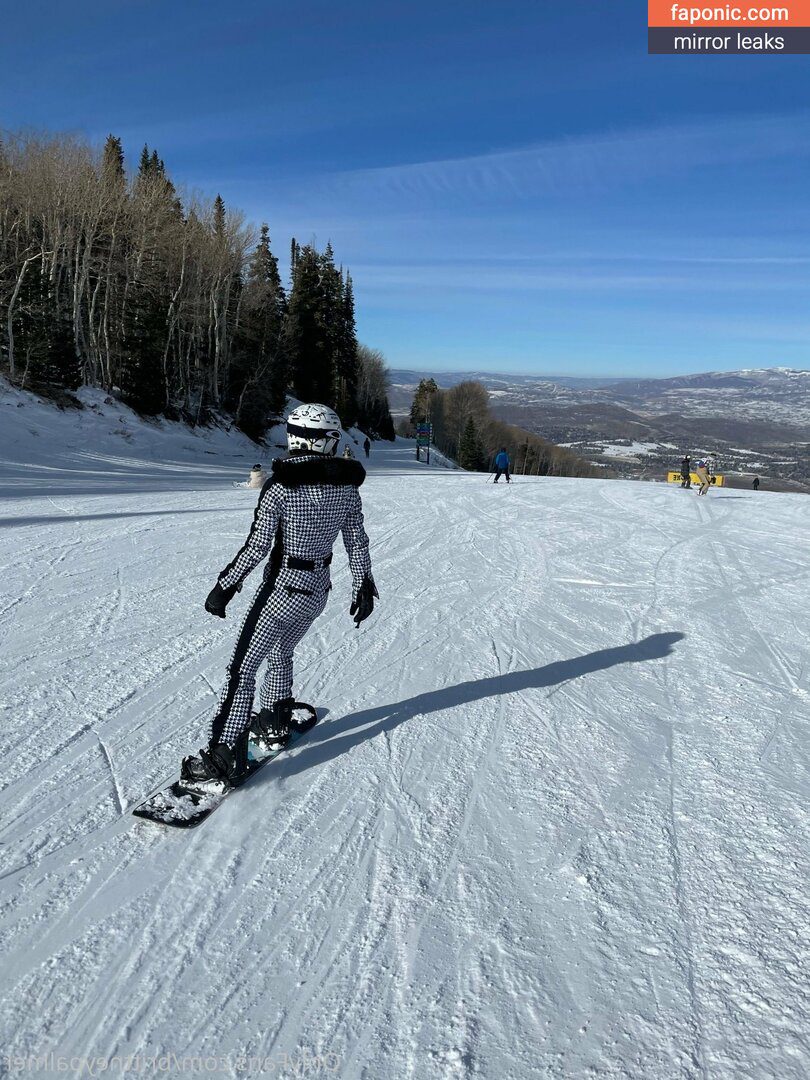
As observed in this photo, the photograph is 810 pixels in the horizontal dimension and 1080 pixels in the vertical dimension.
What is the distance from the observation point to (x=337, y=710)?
4.50 m

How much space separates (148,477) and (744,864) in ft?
65.9

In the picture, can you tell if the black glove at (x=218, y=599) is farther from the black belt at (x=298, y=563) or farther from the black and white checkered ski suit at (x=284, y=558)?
the black belt at (x=298, y=563)

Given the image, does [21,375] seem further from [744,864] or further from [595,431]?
[595,431]

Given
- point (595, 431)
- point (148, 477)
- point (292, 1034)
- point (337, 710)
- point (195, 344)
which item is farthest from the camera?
point (595, 431)

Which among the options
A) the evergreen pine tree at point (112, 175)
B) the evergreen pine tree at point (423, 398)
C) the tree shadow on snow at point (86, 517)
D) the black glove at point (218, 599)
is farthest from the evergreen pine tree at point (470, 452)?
the black glove at point (218, 599)

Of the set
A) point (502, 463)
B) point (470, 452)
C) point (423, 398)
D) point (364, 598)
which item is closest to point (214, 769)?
point (364, 598)

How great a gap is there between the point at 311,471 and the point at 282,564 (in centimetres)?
51

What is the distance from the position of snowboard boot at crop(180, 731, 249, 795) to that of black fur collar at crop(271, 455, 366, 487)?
1.33 m

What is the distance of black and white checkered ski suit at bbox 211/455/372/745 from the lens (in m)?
3.34

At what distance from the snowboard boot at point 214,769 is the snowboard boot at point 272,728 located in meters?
0.42

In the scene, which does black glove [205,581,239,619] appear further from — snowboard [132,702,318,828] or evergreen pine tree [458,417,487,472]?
evergreen pine tree [458,417,487,472]

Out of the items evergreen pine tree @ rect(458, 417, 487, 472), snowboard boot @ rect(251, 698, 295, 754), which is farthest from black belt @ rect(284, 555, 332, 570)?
evergreen pine tree @ rect(458, 417, 487, 472)

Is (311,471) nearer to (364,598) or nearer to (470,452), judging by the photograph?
(364,598)

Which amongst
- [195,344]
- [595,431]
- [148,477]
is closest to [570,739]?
[148,477]
